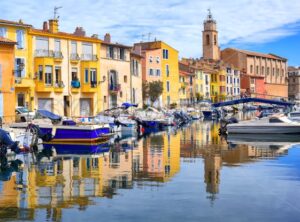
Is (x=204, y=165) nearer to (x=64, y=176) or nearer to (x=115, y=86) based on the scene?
(x=64, y=176)

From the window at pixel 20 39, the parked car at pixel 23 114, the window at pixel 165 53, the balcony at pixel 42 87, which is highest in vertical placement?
the window at pixel 165 53

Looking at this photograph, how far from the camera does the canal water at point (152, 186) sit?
41.9ft

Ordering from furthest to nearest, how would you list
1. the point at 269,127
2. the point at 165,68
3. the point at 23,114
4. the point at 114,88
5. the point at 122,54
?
the point at 165,68, the point at 122,54, the point at 114,88, the point at 23,114, the point at 269,127

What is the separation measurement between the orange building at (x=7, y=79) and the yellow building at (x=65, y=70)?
25.7 feet

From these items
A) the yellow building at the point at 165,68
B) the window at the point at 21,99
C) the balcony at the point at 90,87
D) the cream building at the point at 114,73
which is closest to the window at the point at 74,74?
the balcony at the point at 90,87

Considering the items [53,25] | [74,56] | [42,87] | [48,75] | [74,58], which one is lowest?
[42,87]

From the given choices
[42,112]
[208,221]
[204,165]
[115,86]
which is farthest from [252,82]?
[208,221]

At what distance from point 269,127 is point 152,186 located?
23667 millimetres

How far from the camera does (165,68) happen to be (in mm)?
78812

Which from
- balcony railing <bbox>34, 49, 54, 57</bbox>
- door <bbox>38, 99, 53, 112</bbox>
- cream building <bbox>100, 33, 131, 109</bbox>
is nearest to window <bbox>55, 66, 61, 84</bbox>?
balcony railing <bbox>34, 49, 54, 57</bbox>

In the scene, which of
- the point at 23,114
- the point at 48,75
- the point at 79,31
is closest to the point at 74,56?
the point at 48,75

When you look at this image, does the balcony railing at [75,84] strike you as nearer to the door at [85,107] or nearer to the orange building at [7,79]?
the door at [85,107]

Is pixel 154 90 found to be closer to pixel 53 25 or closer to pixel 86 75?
pixel 86 75

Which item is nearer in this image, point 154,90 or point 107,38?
point 107,38
